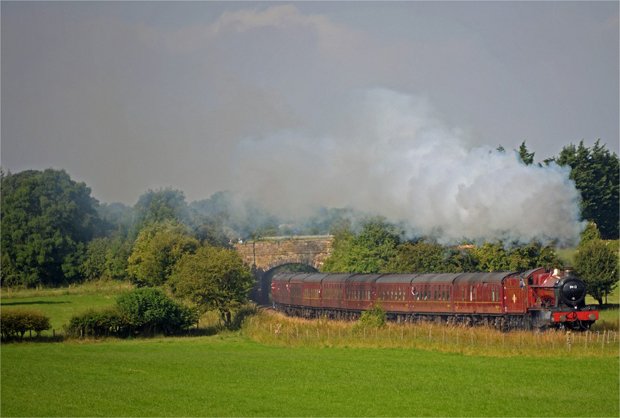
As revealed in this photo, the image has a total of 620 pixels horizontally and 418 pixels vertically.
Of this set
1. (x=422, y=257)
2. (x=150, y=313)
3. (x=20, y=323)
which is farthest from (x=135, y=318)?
(x=422, y=257)

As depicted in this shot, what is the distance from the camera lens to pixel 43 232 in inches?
3420

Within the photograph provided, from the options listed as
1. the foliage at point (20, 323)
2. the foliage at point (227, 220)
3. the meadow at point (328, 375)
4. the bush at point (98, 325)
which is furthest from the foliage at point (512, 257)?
the foliage at point (20, 323)

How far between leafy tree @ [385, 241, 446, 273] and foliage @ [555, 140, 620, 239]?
2863 centimetres

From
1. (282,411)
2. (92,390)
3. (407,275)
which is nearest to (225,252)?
(407,275)

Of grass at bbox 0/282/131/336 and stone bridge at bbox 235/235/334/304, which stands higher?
stone bridge at bbox 235/235/334/304

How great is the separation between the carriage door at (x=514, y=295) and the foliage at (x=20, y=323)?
76.3ft

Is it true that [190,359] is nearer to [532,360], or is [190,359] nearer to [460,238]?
[532,360]

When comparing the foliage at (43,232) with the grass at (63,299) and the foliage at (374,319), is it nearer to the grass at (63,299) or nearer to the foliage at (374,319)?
the grass at (63,299)

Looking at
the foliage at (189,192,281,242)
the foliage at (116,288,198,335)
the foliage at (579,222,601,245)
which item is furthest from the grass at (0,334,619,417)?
the foliage at (189,192,281,242)

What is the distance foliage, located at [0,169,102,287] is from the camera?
280ft

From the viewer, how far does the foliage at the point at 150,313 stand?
174 ft

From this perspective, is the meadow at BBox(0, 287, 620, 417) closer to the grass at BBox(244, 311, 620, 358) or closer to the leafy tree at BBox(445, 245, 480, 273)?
the grass at BBox(244, 311, 620, 358)

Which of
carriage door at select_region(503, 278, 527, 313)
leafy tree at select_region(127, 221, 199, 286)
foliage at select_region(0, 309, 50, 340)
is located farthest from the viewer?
leafy tree at select_region(127, 221, 199, 286)

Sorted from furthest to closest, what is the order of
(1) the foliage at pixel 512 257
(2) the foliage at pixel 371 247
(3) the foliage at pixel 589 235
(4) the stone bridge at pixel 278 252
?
(4) the stone bridge at pixel 278 252
(3) the foliage at pixel 589 235
(2) the foliage at pixel 371 247
(1) the foliage at pixel 512 257
